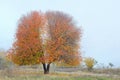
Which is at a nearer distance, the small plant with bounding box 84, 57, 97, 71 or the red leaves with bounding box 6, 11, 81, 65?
the red leaves with bounding box 6, 11, 81, 65

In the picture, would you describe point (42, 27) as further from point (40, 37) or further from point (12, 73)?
point (12, 73)

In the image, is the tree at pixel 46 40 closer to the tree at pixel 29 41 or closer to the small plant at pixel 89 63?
the tree at pixel 29 41

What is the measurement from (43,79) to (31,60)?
2180 centimetres

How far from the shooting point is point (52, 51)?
54.7m

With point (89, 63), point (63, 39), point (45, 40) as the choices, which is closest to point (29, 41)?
point (45, 40)

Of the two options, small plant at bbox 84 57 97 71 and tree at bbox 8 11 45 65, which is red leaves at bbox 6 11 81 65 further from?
small plant at bbox 84 57 97 71

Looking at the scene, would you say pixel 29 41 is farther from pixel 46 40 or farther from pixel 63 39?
pixel 63 39

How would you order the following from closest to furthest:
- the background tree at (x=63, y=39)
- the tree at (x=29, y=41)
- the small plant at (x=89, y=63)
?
the background tree at (x=63, y=39) < the tree at (x=29, y=41) < the small plant at (x=89, y=63)

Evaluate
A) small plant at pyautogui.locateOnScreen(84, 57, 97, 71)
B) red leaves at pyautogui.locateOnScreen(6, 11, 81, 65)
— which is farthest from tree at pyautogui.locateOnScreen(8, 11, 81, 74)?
small plant at pyautogui.locateOnScreen(84, 57, 97, 71)

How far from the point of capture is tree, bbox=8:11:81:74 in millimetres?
54906

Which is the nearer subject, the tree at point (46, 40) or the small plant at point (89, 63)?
the tree at point (46, 40)

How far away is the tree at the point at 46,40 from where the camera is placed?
180 feet

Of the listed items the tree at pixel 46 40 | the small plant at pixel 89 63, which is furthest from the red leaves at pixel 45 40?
the small plant at pixel 89 63

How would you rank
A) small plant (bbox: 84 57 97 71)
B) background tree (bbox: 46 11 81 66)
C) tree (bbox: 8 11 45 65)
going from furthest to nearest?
1. small plant (bbox: 84 57 97 71)
2. tree (bbox: 8 11 45 65)
3. background tree (bbox: 46 11 81 66)
